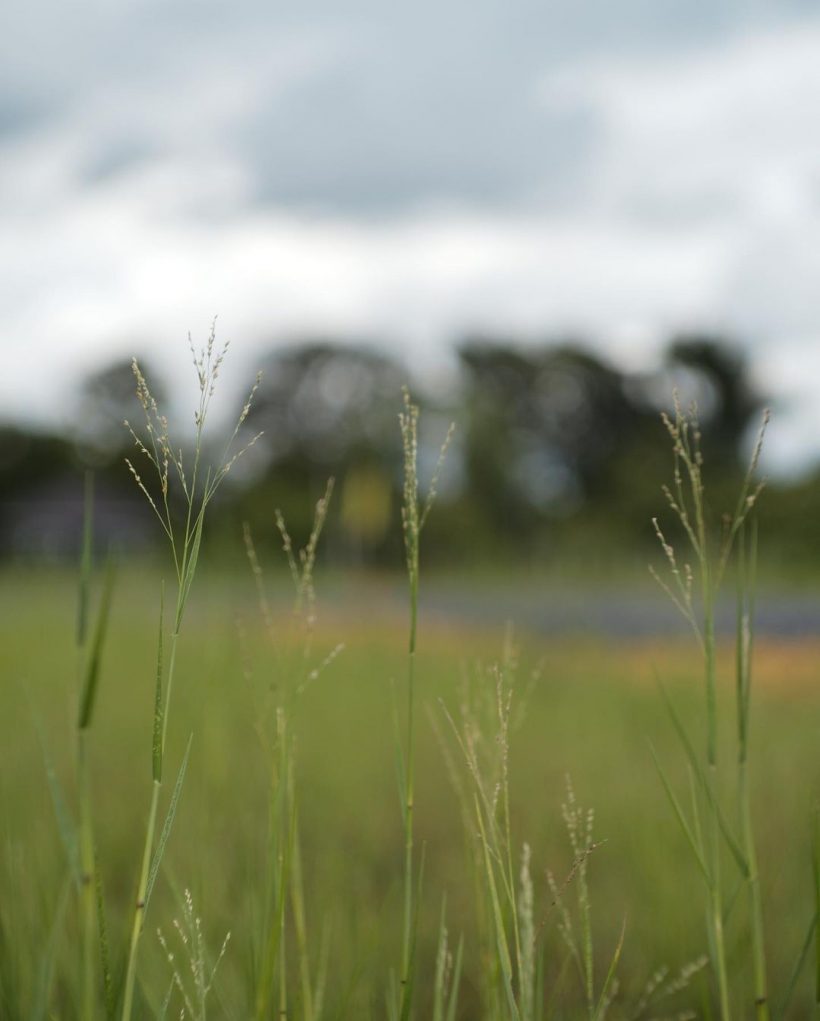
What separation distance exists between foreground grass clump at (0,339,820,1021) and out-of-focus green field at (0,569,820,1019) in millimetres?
12

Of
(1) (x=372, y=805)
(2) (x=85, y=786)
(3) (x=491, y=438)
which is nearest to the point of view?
(2) (x=85, y=786)

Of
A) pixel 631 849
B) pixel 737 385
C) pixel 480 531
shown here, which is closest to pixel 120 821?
pixel 631 849

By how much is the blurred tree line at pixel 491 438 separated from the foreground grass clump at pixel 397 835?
40.9ft

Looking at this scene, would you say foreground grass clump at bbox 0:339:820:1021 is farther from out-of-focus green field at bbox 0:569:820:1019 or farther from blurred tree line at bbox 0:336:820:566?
blurred tree line at bbox 0:336:820:566

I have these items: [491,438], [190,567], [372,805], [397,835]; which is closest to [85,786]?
[190,567]

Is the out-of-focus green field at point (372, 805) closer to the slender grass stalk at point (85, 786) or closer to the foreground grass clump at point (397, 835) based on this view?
the foreground grass clump at point (397, 835)

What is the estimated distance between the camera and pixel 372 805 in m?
2.79

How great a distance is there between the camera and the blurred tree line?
20.0 meters

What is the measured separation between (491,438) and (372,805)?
18.9 meters

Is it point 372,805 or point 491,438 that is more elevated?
point 491,438

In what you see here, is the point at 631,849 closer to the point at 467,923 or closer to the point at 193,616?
the point at 467,923

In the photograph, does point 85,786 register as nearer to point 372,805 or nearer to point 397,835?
point 397,835

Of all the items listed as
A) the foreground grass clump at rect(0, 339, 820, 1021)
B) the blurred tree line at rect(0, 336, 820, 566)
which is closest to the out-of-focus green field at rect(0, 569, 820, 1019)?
the foreground grass clump at rect(0, 339, 820, 1021)

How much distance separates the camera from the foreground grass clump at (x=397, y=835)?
90 cm
